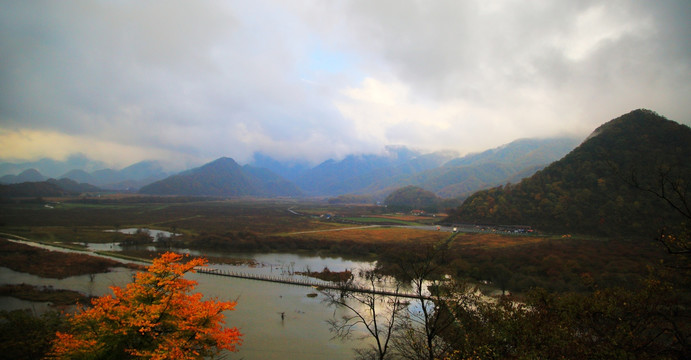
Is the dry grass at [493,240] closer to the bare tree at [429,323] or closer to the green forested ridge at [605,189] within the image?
the green forested ridge at [605,189]

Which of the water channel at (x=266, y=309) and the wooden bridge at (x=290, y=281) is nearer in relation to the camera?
the water channel at (x=266, y=309)

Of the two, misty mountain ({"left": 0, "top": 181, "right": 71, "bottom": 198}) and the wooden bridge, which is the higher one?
misty mountain ({"left": 0, "top": 181, "right": 71, "bottom": 198})

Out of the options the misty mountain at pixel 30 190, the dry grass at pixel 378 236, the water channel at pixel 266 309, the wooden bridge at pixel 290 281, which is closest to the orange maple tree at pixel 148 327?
the water channel at pixel 266 309

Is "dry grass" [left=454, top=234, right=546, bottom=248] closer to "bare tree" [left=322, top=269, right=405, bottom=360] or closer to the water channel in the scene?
"bare tree" [left=322, top=269, right=405, bottom=360]

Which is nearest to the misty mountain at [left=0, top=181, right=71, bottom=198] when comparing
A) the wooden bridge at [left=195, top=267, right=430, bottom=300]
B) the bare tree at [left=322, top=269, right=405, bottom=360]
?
the wooden bridge at [left=195, top=267, right=430, bottom=300]

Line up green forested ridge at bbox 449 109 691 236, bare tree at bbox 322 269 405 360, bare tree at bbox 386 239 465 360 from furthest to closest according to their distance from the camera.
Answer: green forested ridge at bbox 449 109 691 236, bare tree at bbox 322 269 405 360, bare tree at bbox 386 239 465 360

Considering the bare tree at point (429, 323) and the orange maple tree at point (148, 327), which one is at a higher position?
the orange maple tree at point (148, 327)

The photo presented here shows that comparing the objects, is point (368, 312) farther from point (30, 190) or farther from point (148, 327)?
point (30, 190)
